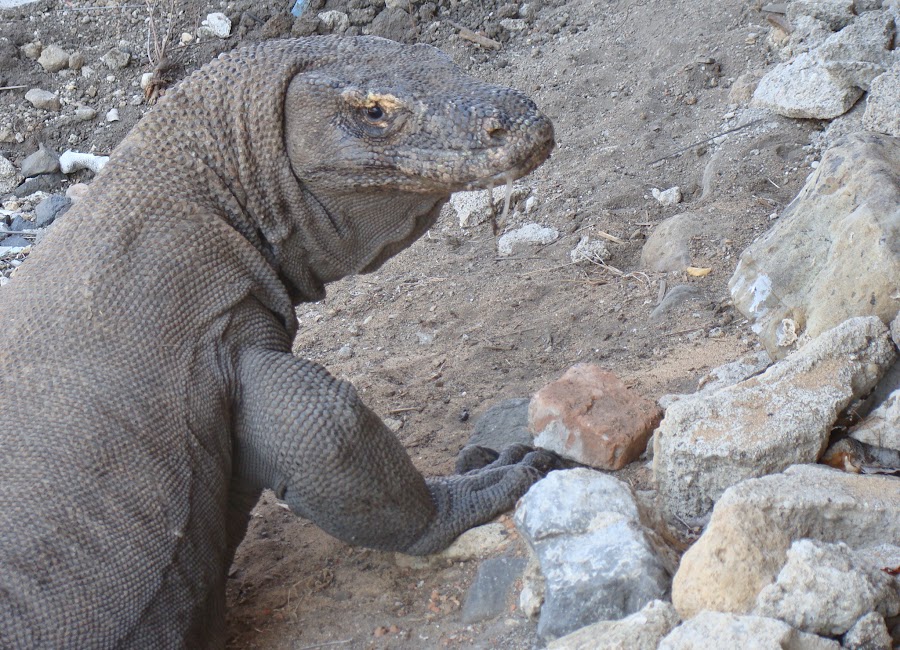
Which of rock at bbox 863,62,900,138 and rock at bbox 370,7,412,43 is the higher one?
rock at bbox 863,62,900,138

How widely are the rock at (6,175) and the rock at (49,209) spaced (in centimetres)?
65

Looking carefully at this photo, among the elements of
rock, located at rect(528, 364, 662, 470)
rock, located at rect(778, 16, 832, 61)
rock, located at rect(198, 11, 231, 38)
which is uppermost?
rock, located at rect(778, 16, 832, 61)

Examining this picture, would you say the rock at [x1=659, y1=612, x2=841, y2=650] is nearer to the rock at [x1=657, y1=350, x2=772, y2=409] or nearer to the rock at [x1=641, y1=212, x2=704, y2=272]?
the rock at [x1=657, y1=350, x2=772, y2=409]

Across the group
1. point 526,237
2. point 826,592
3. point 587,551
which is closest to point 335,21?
point 526,237

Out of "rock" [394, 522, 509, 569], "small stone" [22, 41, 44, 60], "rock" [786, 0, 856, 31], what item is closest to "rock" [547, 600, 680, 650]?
"rock" [394, 522, 509, 569]

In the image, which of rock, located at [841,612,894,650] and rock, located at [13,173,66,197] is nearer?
rock, located at [841,612,894,650]

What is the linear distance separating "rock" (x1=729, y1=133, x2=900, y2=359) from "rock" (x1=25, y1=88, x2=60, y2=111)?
759 cm

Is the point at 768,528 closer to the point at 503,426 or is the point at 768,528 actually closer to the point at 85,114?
the point at 503,426

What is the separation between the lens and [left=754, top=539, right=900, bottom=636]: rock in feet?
6.20

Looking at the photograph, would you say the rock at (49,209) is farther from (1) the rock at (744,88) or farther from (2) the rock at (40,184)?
(1) the rock at (744,88)

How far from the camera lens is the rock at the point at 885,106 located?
4590 millimetres

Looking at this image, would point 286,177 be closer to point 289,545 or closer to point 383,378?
point 289,545

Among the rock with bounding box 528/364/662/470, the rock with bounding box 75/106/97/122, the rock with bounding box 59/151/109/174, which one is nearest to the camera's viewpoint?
the rock with bounding box 528/364/662/470

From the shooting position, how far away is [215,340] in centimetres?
292
